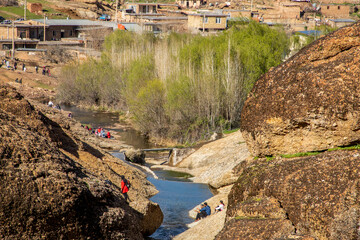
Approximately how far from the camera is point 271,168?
12555mm

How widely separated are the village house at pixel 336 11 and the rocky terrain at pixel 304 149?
4071 inches

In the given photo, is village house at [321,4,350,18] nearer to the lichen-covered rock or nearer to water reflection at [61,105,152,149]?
water reflection at [61,105,152,149]

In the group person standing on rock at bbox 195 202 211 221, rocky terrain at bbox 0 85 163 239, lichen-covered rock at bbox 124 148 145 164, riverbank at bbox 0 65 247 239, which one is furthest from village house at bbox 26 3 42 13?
rocky terrain at bbox 0 85 163 239

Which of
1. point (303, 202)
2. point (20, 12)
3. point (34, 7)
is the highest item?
point (34, 7)

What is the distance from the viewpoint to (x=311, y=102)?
12.3 meters

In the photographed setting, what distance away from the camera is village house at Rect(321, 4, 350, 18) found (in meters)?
111

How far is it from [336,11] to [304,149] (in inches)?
4165

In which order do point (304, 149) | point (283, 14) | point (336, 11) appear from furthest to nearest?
point (336, 11)
point (283, 14)
point (304, 149)

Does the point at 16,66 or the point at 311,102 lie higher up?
the point at 311,102

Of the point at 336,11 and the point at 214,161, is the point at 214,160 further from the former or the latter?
the point at 336,11

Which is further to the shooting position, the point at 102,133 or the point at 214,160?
the point at 102,133

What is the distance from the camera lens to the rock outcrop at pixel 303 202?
1027cm

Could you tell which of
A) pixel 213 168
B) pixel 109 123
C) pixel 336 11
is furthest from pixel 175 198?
pixel 336 11

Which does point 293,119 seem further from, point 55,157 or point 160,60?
point 160,60
